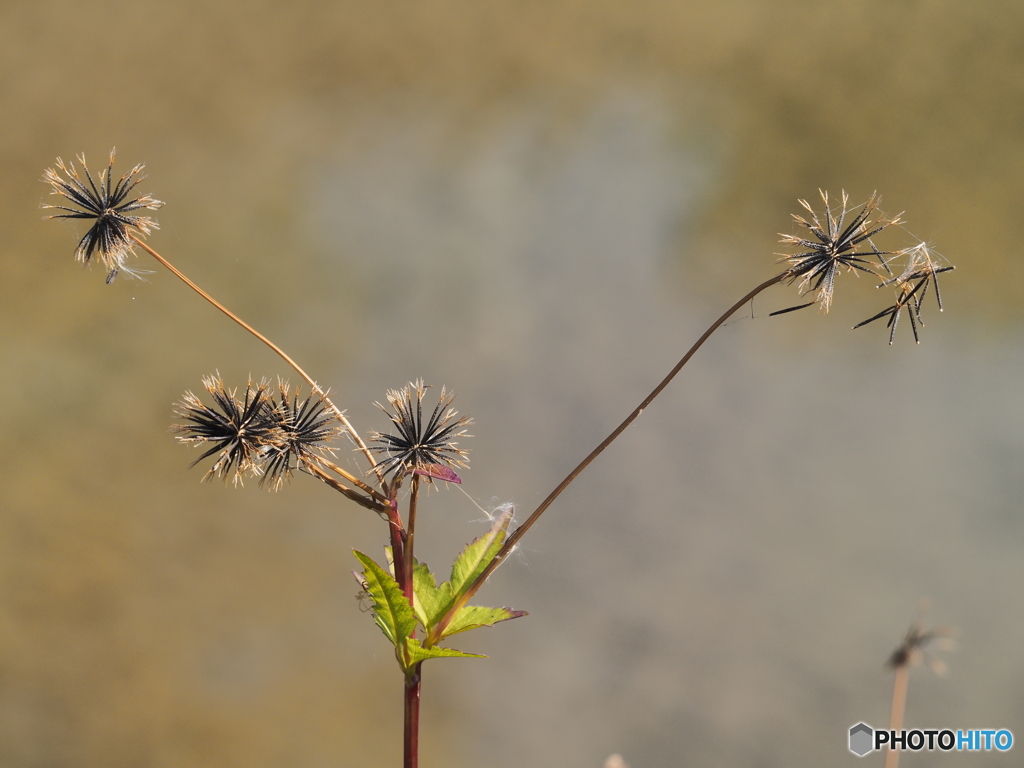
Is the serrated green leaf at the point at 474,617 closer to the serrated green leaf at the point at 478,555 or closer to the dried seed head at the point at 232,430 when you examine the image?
the serrated green leaf at the point at 478,555

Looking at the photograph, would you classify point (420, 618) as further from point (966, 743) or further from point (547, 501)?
point (966, 743)

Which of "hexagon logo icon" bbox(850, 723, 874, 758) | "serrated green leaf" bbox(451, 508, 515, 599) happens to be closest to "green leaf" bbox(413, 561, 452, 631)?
"serrated green leaf" bbox(451, 508, 515, 599)

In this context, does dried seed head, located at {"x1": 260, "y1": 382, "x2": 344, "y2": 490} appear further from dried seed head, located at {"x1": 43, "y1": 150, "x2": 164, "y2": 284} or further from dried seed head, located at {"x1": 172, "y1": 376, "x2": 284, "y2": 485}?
dried seed head, located at {"x1": 43, "y1": 150, "x2": 164, "y2": 284}

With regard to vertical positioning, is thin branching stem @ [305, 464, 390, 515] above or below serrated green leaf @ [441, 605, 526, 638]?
above

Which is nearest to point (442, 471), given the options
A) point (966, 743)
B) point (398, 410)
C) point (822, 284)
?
point (398, 410)

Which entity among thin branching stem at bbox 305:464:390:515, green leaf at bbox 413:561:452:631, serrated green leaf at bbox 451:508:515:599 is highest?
thin branching stem at bbox 305:464:390:515

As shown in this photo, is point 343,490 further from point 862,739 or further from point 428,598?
point 862,739

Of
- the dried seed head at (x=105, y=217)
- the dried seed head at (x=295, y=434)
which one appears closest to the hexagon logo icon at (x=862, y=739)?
the dried seed head at (x=295, y=434)
